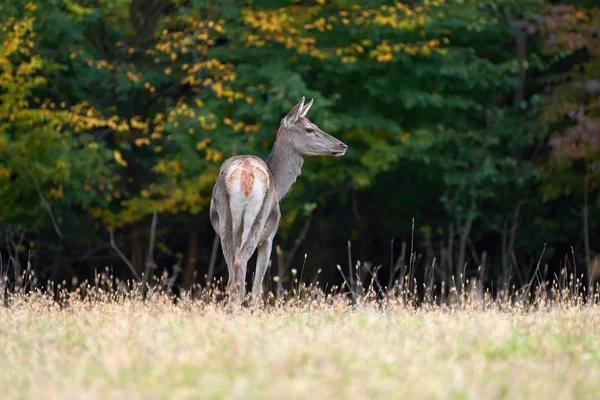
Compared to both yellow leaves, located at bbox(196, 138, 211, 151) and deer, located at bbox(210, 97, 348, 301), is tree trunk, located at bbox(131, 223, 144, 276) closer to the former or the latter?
yellow leaves, located at bbox(196, 138, 211, 151)

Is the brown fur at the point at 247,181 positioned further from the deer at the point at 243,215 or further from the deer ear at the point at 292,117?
the deer ear at the point at 292,117

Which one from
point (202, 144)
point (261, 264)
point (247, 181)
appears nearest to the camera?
point (247, 181)

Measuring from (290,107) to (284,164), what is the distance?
6.15m

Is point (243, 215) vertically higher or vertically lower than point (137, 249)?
higher

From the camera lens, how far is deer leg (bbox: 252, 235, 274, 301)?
9.96 m

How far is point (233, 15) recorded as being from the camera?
727 inches

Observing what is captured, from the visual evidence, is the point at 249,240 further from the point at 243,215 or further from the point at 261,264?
the point at 261,264

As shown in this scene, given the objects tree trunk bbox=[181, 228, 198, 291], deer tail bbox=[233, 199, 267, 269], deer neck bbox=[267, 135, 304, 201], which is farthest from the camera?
tree trunk bbox=[181, 228, 198, 291]

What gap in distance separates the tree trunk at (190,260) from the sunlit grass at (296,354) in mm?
12487

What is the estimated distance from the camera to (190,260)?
2075cm

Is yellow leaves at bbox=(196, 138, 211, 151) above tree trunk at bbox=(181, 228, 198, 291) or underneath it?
above

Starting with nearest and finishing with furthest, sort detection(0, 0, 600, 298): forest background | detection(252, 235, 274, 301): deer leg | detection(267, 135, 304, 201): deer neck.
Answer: detection(252, 235, 274, 301): deer leg, detection(267, 135, 304, 201): deer neck, detection(0, 0, 600, 298): forest background

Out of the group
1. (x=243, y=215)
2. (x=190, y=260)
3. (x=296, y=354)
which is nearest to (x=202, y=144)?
(x=190, y=260)

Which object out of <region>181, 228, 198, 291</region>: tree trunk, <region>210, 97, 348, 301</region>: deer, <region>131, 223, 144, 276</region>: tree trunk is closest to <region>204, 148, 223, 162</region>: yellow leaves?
<region>131, 223, 144, 276</region>: tree trunk
